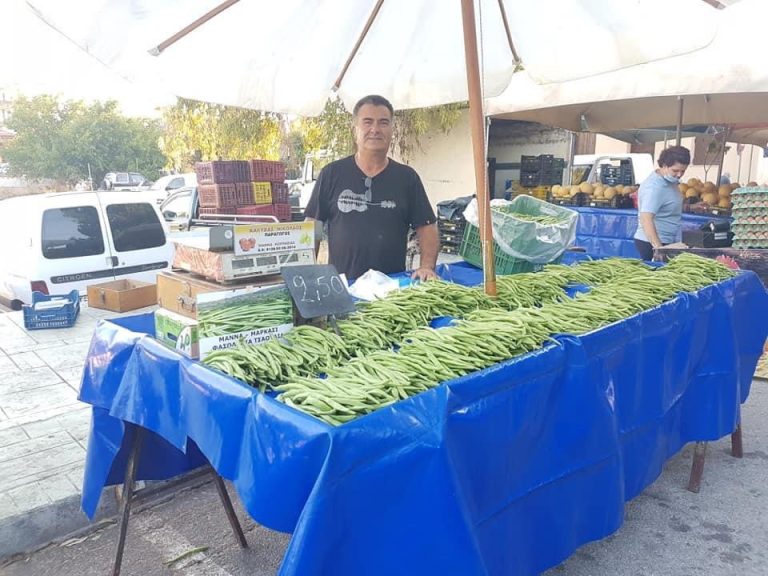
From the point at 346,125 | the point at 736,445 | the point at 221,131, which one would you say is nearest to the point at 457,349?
the point at 736,445

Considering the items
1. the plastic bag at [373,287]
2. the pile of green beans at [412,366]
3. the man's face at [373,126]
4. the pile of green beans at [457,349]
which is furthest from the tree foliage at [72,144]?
the pile of green beans at [412,366]

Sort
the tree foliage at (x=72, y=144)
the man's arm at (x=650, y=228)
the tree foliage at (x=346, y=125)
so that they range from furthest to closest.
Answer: the tree foliage at (x=72, y=144) < the tree foliage at (x=346, y=125) < the man's arm at (x=650, y=228)

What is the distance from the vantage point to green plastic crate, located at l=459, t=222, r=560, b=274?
13.1 ft

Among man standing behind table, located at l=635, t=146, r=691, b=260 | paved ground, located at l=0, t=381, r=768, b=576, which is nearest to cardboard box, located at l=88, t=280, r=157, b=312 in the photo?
paved ground, located at l=0, t=381, r=768, b=576

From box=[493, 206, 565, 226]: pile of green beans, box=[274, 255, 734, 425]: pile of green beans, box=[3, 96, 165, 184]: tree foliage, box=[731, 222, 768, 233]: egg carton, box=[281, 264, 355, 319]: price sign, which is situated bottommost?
box=[731, 222, 768, 233]: egg carton

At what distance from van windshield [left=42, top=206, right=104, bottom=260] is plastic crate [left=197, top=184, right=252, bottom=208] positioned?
3.69m

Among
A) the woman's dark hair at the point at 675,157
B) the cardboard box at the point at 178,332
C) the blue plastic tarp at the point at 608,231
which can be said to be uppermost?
the woman's dark hair at the point at 675,157

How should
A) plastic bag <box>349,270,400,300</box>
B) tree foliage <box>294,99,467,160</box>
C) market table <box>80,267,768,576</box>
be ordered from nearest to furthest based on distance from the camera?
market table <box>80,267,768,576</box> → plastic bag <box>349,270,400,300</box> → tree foliage <box>294,99,467,160</box>

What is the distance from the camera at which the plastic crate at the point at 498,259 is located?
13.1 ft

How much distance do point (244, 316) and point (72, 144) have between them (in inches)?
1713

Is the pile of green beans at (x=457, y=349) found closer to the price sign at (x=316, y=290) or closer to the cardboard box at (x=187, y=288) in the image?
the price sign at (x=316, y=290)

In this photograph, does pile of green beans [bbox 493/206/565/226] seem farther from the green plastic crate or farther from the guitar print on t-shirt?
the guitar print on t-shirt

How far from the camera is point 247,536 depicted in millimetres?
3016

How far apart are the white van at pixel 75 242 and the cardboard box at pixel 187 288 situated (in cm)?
566
